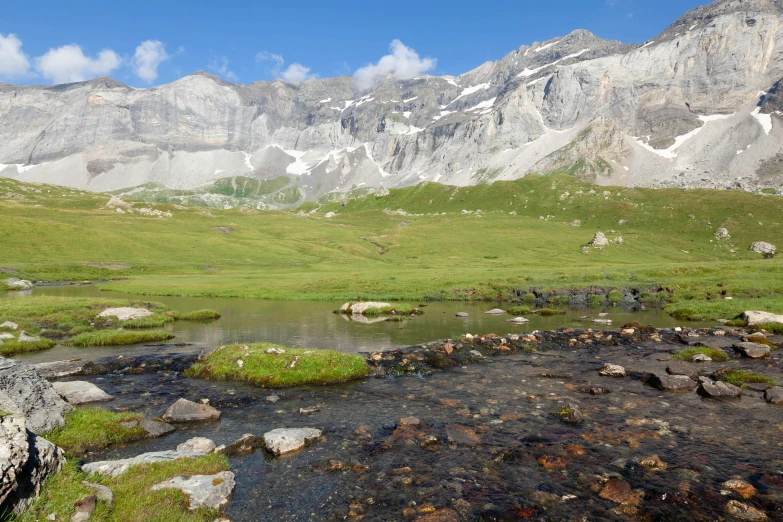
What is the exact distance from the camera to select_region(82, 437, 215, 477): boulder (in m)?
13.3

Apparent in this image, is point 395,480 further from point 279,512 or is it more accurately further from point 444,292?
point 444,292

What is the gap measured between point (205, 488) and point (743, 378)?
95.9 ft

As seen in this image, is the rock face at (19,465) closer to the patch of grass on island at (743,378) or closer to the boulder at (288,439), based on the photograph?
the boulder at (288,439)

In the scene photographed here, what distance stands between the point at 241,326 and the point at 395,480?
39.0 meters

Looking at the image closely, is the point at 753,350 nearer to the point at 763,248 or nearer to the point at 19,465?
the point at 19,465

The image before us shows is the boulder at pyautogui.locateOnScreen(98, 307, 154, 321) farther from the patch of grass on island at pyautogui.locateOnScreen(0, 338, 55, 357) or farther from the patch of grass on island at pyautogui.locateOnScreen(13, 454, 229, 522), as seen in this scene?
the patch of grass on island at pyautogui.locateOnScreen(13, 454, 229, 522)

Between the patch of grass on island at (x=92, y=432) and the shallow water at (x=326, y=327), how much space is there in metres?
17.9

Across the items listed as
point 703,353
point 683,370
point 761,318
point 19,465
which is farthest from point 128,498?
point 761,318

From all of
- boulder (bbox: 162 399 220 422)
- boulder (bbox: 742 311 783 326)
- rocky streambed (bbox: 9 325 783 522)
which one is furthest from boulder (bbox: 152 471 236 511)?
boulder (bbox: 742 311 783 326)

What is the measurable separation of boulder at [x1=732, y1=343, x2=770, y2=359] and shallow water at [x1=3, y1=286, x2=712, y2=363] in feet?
51.6

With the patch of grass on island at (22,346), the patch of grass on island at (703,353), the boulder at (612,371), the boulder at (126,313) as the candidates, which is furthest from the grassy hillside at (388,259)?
the patch of grass on island at (22,346)

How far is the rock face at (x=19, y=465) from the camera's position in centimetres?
913

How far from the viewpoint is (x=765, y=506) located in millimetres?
13031

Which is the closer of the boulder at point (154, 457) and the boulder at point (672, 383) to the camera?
the boulder at point (154, 457)
